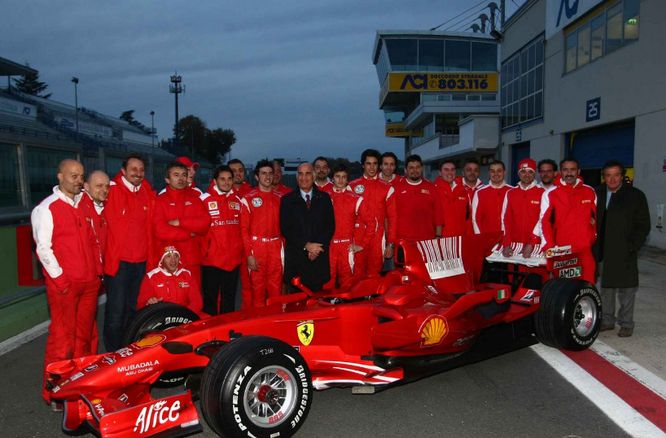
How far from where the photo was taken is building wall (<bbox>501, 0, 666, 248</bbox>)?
12.2 metres

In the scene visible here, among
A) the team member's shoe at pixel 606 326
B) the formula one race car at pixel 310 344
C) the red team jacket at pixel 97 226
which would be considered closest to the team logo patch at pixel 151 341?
the formula one race car at pixel 310 344

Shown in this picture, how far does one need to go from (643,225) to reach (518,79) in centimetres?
2002

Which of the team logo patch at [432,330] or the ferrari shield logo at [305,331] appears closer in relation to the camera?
the ferrari shield logo at [305,331]

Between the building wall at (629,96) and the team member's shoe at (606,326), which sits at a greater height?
the building wall at (629,96)

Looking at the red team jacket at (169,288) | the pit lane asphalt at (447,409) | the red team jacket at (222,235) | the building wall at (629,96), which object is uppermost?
the building wall at (629,96)

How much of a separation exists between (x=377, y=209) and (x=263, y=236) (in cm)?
159

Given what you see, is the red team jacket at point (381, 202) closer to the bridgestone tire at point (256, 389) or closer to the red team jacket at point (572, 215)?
the red team jacket at point (572, 215)

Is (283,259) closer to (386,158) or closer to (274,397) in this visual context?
(386,158)

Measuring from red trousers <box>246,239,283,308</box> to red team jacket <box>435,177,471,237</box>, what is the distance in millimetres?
3027

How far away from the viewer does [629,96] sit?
44.2ft

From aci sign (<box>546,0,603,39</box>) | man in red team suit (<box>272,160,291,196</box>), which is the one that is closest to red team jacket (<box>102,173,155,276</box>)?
man in red team suit (<box>272,160,291,196</box>)

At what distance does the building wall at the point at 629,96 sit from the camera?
12195mm

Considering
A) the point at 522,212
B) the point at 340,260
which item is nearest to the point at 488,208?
the point at 522,212

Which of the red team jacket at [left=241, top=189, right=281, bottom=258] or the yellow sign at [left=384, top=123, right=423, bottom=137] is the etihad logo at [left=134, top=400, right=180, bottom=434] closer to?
the red team jacket at [left=241, top=189, right=281, bottom=258]
